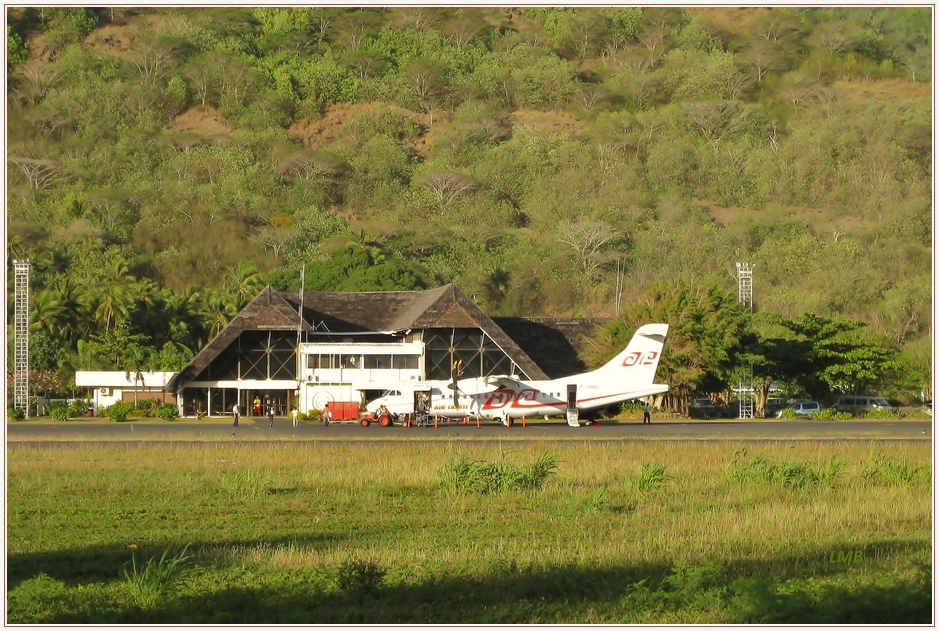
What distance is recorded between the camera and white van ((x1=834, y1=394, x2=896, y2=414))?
217ft

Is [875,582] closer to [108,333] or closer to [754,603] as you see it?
[754,603]

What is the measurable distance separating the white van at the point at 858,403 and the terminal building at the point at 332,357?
1468cm

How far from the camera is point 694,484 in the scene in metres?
26.2

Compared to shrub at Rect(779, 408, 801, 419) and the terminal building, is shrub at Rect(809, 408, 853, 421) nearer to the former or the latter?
shrub at Rect(779, 408, 801, 419)

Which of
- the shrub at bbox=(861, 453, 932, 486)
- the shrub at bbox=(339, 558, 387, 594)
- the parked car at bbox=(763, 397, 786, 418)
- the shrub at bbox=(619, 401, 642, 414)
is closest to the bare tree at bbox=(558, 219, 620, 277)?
the parked car at bbox=(763, 397, 786, 418)

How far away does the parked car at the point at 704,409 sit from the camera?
66.8 meters

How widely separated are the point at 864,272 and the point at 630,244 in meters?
41.1

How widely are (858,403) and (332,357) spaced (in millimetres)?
28449

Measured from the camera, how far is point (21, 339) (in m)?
70.2

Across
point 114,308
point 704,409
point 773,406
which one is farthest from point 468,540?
point 114,308

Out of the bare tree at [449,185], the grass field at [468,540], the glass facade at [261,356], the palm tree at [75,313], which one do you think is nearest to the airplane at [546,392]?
the glass facade at [261,356]

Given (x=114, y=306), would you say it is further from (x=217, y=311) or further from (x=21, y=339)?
(x=21, y=339)

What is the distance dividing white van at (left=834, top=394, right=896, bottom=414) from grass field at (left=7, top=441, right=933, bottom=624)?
3533 cm

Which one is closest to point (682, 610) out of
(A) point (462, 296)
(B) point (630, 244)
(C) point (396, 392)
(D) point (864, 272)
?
(C) point (396, 392)
